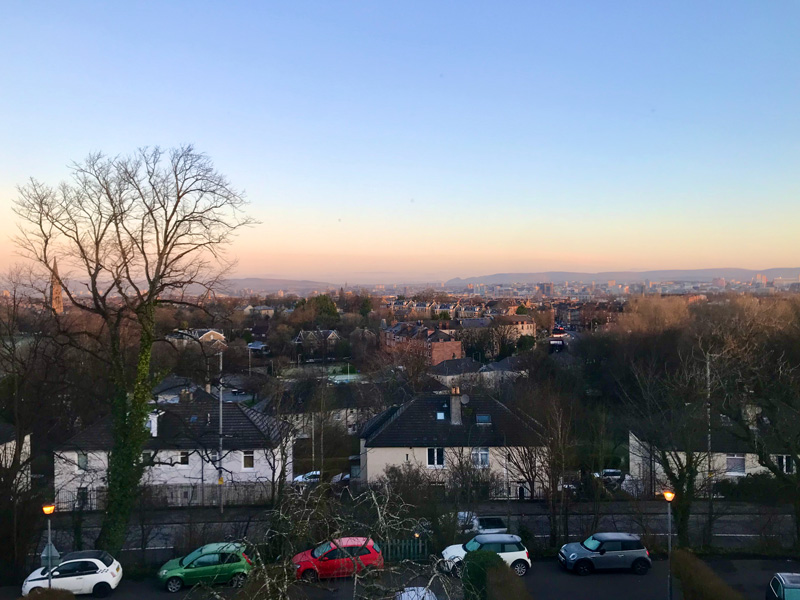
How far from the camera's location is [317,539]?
460 inches

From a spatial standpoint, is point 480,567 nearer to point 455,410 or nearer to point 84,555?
point 84,555

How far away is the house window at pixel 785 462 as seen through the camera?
1715cm

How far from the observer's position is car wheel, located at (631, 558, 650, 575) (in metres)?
12.0

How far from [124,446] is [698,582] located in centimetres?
1187

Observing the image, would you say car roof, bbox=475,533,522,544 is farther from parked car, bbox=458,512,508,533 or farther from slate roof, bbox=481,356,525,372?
slate roof, bbox=481,356,525,372

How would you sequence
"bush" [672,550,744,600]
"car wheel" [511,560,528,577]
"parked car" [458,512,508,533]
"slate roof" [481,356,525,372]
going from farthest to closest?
"slate roof" [481,356,525,372]
"parked car" [458,512,508,533]
"car wheel" [511,560,528,577]
"bush" [672,550,744,600]

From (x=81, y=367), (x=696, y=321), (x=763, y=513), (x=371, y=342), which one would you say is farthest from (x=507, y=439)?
(x=371, y=342)

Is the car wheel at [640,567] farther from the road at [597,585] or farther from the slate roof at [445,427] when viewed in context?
the slate roof at [445,427]

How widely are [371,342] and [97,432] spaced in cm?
A: 4020

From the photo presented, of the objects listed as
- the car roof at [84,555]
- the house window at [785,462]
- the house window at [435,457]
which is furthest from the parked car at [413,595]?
the house window at [785,462]

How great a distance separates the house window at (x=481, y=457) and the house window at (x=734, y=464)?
8.03 meters

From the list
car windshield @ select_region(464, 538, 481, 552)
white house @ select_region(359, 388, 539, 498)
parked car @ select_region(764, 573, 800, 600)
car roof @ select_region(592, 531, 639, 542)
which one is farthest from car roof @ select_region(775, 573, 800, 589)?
white house @ select_region(359, 388, 539, 498)

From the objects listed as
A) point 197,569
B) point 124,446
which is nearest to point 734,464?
point 197,569

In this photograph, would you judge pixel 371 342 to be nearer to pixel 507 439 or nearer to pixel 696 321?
pixel 696 321
